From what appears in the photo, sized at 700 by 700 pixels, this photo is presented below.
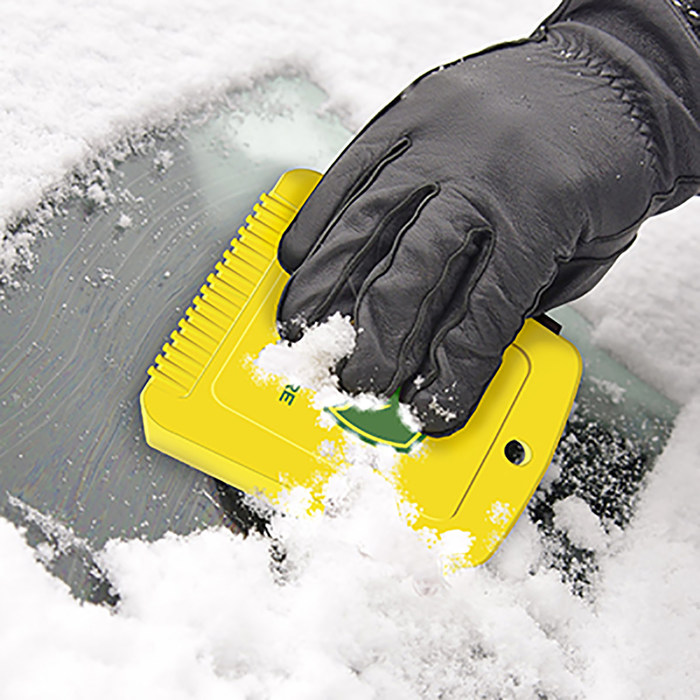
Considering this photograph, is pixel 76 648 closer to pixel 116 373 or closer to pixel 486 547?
pixel 116 373

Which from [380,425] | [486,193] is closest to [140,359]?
[380,425]

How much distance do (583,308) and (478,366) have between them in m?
0.29

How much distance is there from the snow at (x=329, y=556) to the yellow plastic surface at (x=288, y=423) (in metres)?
0.03

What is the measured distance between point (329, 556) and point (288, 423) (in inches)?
5.7

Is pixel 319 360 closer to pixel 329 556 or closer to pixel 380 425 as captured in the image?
pixel 380 425

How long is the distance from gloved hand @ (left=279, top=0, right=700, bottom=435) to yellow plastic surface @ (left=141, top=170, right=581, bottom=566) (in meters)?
0.04

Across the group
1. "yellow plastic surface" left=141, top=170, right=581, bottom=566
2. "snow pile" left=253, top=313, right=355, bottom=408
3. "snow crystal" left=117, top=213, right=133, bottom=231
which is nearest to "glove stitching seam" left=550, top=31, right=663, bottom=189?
"yellow plastic surface" left=141, top=170, right=581, bottom=566

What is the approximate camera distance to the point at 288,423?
0.74 m

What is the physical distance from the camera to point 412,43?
41.2 inches

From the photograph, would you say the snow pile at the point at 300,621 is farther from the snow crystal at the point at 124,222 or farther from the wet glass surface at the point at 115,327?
the snow crystal at the point at 124,222

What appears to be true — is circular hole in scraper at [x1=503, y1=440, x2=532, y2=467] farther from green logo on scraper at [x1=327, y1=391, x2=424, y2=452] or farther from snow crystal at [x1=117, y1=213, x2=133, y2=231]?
snow crystal at [x1=117, y1=213, x2=133, y2=231]

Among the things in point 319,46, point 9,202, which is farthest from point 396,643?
point 319,46

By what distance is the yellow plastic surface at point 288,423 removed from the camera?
0.73 m

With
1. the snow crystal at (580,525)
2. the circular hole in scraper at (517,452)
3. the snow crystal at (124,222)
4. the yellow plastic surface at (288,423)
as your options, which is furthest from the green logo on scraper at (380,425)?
the snow crystal at (124,222)
